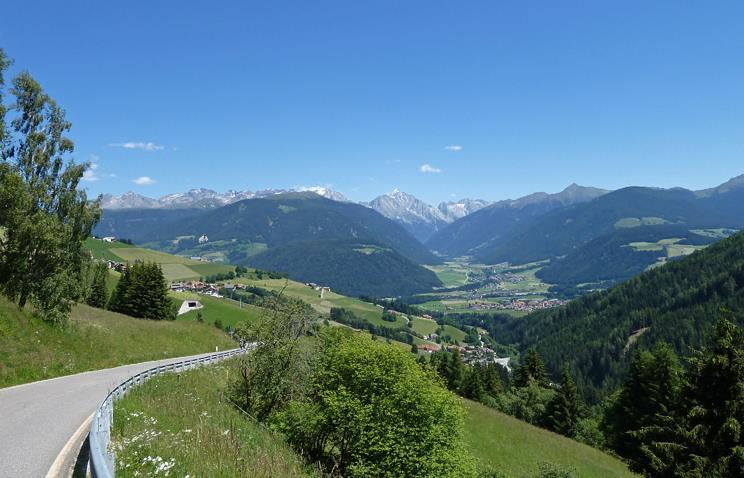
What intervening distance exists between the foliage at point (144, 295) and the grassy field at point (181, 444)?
200ft

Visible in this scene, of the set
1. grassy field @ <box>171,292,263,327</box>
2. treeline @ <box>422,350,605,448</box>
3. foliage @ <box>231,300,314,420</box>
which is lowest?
treeline @ <box>422,350,605,448</box>

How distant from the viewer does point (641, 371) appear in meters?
52.2

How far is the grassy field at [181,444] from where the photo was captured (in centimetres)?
993

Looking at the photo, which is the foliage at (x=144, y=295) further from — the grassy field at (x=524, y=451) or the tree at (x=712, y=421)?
the tree at (x=712, y=421)

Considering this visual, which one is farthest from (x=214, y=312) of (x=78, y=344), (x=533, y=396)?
(x=78, y=344)

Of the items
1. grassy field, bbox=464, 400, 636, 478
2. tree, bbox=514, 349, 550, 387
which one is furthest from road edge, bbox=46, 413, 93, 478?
tree, bbox=514, 349, 550, 387

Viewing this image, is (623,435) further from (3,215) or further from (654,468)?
(3,215)

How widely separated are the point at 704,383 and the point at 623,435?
31730 millimetres

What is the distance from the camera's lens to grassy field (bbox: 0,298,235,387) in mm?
25953

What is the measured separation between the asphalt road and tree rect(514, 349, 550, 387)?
227 ft

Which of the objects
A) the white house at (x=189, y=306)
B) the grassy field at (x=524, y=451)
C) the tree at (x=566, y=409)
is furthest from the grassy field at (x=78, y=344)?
the white house at (x=189, y=306)

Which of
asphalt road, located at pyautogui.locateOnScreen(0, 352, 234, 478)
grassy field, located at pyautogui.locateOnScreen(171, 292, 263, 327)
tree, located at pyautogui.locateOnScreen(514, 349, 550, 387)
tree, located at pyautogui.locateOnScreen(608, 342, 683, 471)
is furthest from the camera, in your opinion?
grassy field, located at pyautogui.locateOnScreen(171, 292, 263, 327)

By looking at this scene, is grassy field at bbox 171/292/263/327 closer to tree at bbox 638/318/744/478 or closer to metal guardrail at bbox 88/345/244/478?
metal guardrail at bbox 88/345/244/478

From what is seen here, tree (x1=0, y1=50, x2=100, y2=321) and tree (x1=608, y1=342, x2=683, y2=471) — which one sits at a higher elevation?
tree (x1=0, y1=50, x2=100, y2=321)
